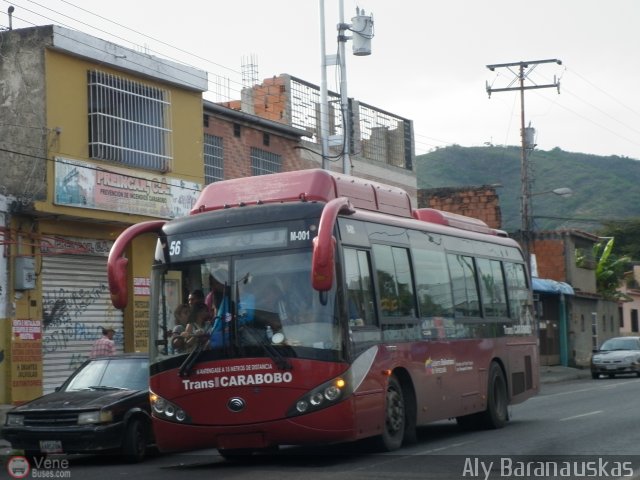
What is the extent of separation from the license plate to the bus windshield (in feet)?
7.02

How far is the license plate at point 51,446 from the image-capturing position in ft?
45.8

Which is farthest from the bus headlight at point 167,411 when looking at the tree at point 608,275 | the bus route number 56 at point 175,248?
the tree at point 608,275

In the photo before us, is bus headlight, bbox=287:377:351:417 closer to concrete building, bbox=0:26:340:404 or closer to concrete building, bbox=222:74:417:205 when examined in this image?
concrete building, bbox=0:26:340:404

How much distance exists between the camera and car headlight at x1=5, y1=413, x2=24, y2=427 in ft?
47.0

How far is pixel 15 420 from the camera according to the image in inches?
566

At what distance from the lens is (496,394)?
694 inches

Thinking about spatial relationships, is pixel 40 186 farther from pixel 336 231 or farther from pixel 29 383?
pixel 336 231

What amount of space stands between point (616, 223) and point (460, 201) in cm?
4519

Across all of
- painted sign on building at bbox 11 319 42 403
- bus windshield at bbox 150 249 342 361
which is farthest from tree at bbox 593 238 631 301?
bus windshield at bbox 150 249 342 361

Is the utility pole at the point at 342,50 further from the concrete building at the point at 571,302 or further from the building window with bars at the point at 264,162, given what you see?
the concrete building at the point at 571,302

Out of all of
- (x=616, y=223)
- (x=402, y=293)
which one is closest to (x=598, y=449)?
(x=402, y=293)

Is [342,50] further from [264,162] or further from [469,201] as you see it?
[469,201]

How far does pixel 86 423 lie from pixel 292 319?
3.57m

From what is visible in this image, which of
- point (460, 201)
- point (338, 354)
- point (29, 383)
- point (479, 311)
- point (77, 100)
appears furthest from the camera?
point (460, 201)
